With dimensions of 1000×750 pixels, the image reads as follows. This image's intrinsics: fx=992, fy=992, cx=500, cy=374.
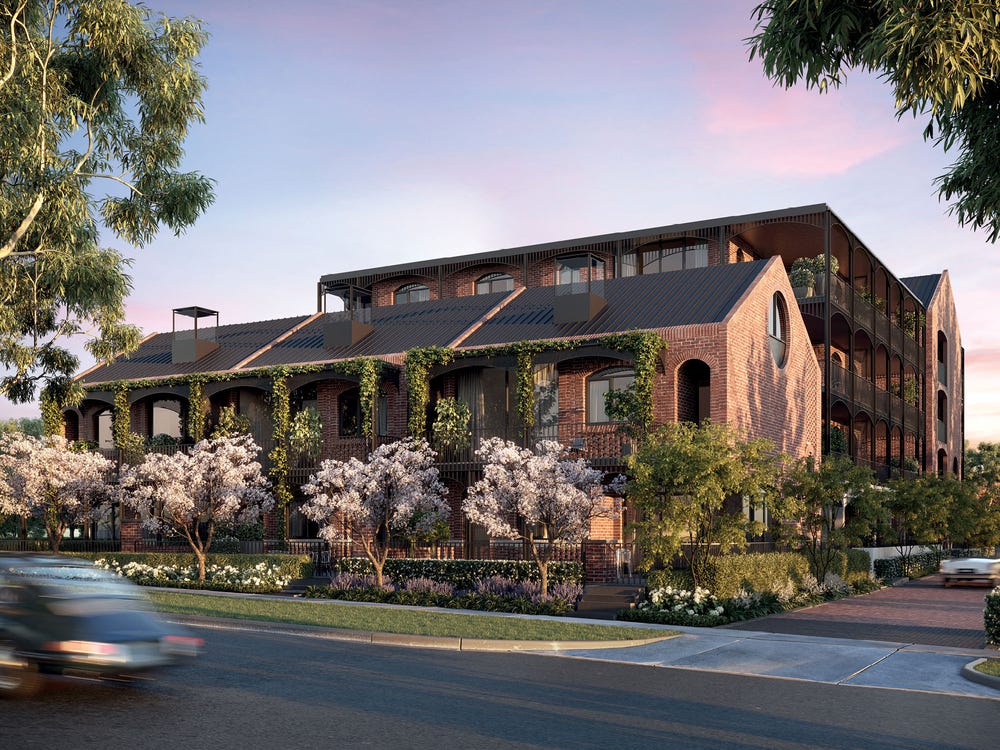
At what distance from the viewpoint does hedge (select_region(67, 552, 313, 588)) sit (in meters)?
28.3

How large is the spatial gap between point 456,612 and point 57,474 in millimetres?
18199

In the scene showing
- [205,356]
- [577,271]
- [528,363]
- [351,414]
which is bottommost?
[351,414]

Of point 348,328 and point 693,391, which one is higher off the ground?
point 348,328

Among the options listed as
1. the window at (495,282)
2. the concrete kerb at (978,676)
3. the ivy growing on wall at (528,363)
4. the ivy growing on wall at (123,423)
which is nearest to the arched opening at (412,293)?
the window at (495,282)

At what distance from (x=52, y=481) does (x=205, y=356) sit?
25.5ft

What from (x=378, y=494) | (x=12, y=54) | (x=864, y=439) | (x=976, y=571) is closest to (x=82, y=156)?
(x=12, y=54)

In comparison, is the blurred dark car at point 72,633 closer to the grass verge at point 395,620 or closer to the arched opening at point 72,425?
the grass verge at point 395,620

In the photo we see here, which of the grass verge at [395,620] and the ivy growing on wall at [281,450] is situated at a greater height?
the ivy growing on wall at [281,450]

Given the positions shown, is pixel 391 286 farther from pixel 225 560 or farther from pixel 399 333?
pixel 225 560

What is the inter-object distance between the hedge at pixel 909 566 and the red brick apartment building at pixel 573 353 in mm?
4085

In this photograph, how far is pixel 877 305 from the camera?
44.6 m

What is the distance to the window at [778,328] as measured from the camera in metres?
32.0

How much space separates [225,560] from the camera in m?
29.7

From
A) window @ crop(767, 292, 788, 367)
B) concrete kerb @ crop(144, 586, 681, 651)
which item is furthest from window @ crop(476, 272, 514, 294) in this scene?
concrete kerb @ crop(144, 586, 681, 651)
